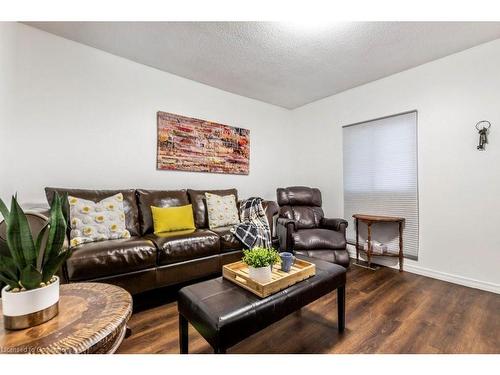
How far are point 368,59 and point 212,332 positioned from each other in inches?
117

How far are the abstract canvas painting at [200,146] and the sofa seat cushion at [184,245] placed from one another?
3.61 ft

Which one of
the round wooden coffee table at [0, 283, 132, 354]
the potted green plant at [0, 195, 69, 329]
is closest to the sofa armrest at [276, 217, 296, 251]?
the round wooden coffee table at [0, 283, 132, 354]

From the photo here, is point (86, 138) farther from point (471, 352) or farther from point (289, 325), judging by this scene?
point (471, 352)

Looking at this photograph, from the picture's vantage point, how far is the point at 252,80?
10.1ft

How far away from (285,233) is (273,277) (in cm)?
145

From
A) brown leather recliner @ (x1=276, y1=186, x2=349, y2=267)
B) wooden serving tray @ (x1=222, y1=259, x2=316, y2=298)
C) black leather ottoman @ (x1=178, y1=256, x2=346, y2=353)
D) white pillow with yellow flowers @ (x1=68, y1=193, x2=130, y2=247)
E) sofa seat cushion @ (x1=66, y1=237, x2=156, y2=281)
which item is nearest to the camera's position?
black leather ottoman @ (x1=178, y1=256, x2=346, y2=353)

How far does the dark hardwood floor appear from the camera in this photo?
54.9 inches

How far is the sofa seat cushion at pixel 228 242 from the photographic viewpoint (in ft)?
7.53

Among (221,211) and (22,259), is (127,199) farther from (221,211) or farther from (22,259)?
(22,259)

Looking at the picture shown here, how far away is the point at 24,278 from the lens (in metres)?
0.73

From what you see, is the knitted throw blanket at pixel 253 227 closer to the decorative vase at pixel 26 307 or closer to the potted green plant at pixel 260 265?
the potted green plant at pixel 260 265

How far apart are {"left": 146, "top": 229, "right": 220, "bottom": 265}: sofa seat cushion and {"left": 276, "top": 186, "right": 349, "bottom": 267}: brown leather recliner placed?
915 millimetres

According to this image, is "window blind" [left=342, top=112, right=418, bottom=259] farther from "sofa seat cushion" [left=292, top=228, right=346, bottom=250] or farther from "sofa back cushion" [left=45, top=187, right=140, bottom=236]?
"sofa back cushion" [left=45, top=187, right=140, bottom=236]

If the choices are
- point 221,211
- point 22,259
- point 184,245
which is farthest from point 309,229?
point 22,259
